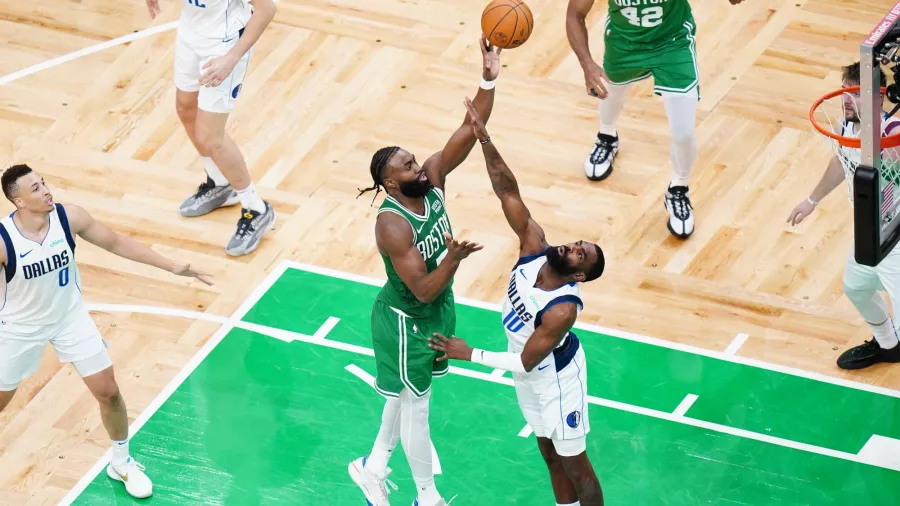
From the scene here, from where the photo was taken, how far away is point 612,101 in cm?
1044

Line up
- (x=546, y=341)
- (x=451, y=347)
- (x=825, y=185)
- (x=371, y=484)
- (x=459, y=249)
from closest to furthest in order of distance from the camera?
(x=459, y=249) → (x=546, y=341) → (x=451, y=347) → (x=371, y=484) → (x=825, y=185)

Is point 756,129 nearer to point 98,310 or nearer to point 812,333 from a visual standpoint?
point 812,333

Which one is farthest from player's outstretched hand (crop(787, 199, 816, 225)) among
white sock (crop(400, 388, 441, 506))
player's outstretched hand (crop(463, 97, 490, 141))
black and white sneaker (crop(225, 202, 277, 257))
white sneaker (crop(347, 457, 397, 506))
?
black and white sneaker (crop(225, 202, 277, 257))

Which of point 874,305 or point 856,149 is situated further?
point 874,305

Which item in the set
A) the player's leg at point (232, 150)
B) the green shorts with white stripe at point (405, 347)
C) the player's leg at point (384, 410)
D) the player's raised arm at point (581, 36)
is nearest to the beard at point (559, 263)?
the green shorts with white stripe at point (405, 347)

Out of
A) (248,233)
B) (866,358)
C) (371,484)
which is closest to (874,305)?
(866,358)

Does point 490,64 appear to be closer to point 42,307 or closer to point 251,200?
point 42,307

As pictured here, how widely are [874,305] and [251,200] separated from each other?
4.18 m

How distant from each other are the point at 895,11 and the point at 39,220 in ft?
14.2

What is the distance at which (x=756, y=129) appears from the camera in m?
11.0

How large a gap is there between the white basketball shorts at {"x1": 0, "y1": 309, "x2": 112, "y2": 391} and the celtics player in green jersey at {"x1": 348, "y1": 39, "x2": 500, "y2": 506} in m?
1.51

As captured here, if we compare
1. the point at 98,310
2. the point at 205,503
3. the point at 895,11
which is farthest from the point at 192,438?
the point at 895,11

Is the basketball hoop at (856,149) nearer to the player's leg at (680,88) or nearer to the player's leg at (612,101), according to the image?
the player's leg at (680,88)

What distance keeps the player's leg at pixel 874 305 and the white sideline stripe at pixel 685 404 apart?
985mm
